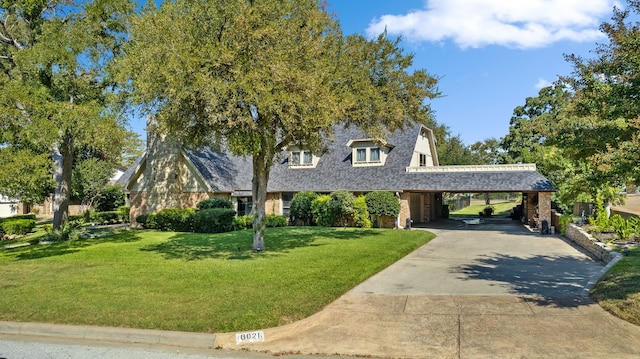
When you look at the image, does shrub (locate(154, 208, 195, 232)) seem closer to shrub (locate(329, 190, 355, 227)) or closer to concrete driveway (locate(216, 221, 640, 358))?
shrub (locate(329, 190, 355, 227))

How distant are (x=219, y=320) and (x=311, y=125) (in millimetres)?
7479

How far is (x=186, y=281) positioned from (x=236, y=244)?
802 cm

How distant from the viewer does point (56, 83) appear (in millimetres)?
20078

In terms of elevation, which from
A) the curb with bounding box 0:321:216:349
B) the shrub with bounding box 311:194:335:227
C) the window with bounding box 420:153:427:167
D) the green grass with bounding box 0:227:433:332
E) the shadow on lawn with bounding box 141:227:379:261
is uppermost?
the window with bounding box 420:153:427:167

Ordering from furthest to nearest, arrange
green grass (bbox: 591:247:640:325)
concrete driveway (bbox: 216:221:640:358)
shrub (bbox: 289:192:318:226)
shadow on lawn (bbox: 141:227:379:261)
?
shrub (bbox: 289:192:318:226) → shadow on lawn (bbox: 141:227:379:261) → green grass (bbox: 591:247:640:325) → concrete driveway (bbox: 216:221:640:358)

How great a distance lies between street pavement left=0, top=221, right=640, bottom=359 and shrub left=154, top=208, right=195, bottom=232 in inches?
697

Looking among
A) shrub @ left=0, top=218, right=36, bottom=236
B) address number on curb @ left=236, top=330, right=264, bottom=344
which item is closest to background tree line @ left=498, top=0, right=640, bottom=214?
address number on curb @ left=236, top=330, right=264, bottom=344

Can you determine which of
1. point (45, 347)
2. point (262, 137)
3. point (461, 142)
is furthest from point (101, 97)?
point (461, 142)

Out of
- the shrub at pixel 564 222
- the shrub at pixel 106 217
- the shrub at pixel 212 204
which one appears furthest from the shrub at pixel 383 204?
the shrub at pixel 106 217

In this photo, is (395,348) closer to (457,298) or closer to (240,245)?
(457,298)

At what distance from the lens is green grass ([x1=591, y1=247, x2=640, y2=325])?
26.0ft

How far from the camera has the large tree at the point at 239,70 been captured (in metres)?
12.6

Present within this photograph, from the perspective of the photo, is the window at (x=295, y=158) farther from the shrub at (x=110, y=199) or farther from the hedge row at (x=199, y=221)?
the shrub at (x=110, y=199)

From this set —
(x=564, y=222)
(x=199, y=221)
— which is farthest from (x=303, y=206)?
(x=564, y=222)
